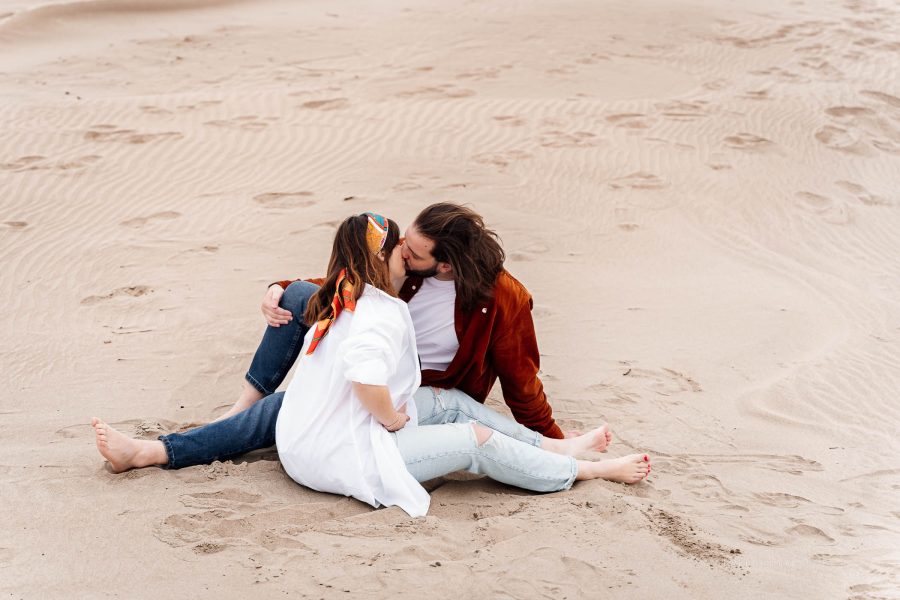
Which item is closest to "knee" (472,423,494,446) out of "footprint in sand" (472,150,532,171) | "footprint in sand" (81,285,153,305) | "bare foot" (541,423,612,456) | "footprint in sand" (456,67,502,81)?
"bare foot" (541,423,612,456)

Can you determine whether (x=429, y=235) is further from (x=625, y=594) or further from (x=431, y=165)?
(x=431, y=165)

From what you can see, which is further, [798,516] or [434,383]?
[434,383]

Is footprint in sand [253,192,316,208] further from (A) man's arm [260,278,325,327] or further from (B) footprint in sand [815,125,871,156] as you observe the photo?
(B) footprint in sand [815,125,871,156]

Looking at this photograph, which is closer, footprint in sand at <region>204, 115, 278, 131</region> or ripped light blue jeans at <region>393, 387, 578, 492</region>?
ripped light blue jeans at <region>393, 387, 578, 492</region>

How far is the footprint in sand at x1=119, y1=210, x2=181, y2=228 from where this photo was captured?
7220 mm

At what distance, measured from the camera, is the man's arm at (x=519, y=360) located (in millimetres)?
4004

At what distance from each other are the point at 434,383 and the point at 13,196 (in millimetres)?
4869

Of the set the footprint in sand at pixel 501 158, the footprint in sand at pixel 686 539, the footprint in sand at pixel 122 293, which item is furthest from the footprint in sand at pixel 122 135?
the footprint in sand at pixel 686 539

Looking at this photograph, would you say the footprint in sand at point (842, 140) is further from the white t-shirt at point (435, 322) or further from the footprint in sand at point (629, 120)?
the white t-shirt at point (435, 322)

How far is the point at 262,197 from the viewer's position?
7738mm

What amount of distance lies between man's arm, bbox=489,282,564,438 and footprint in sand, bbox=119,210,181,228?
13.2ft

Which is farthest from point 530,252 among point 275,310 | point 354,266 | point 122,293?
point 354,266

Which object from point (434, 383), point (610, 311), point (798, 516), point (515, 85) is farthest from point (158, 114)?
point (798, 516)

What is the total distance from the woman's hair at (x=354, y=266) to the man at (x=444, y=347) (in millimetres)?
250
